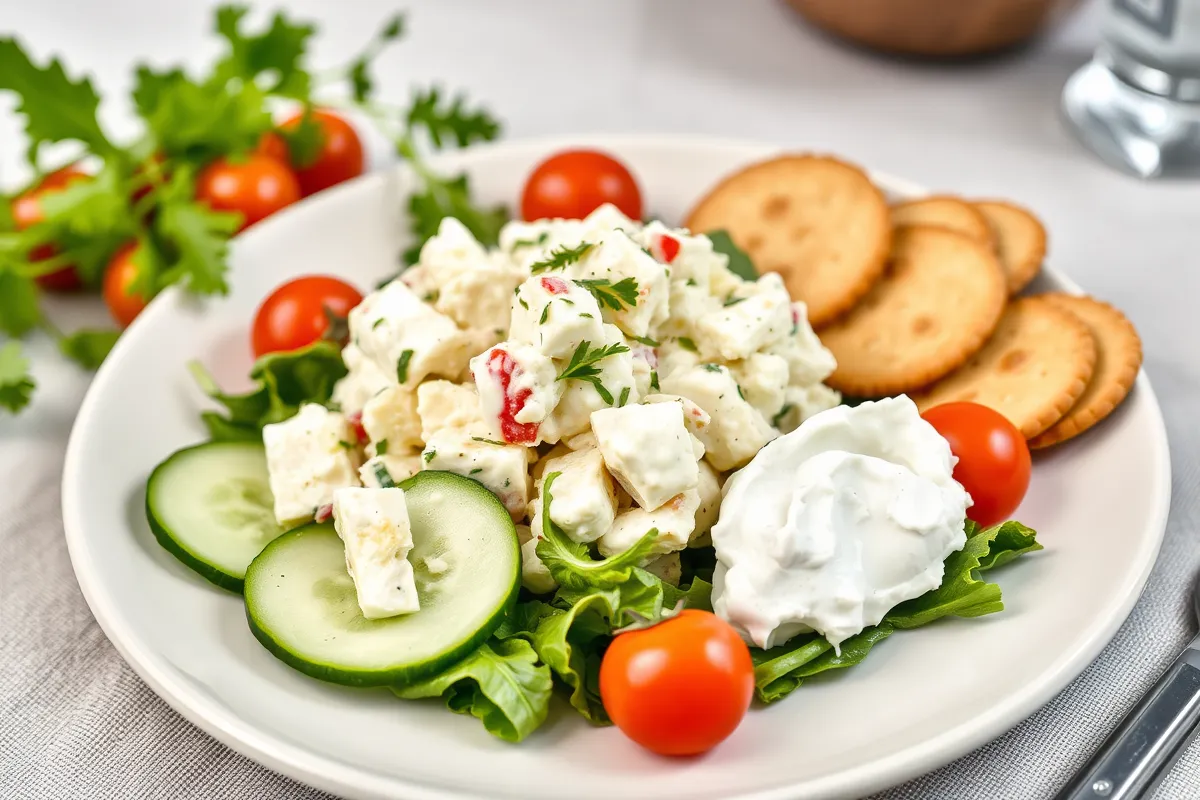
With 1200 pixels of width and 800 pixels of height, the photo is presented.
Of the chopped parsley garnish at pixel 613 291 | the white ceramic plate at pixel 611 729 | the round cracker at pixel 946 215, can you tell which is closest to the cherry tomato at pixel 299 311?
the white ceramic plate at pixel 611 729

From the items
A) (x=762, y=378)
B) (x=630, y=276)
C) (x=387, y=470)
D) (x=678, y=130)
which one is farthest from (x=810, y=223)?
(x=387, y=470)

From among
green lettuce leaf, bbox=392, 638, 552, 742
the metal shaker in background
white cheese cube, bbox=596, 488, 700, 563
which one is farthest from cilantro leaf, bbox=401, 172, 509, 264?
the metal shaker in background

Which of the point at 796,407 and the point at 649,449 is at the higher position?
the point at 649,449

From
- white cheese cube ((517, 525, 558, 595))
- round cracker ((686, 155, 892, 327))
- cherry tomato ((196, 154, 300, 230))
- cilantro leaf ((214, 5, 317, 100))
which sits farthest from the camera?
cilantro leaf ((214, 5, 317, 100))

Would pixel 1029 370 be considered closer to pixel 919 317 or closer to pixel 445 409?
pixel 919 317

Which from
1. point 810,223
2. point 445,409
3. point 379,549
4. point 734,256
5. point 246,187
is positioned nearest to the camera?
point 379,549

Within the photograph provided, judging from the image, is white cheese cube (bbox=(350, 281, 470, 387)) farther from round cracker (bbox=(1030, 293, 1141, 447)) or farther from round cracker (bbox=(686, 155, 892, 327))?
round cracker (bbox=(1030, 293, 1141, 447))

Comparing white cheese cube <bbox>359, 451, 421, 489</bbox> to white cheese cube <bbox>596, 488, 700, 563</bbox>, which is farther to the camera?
white cheese cube <bbox>359, 451, 421, 489</bbox>
